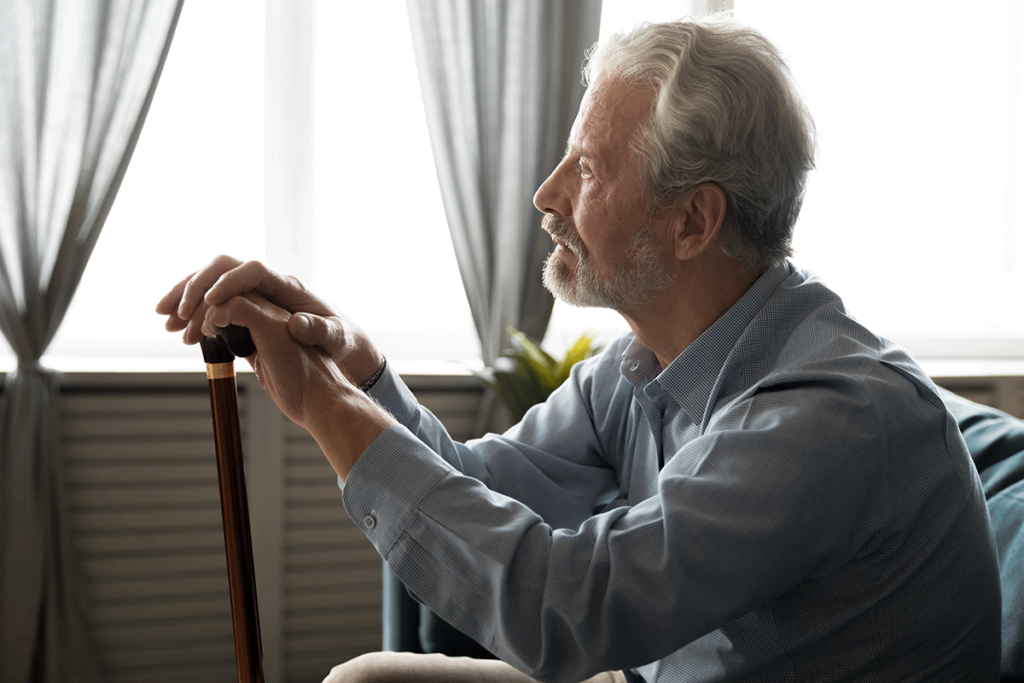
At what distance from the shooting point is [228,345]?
95 cm

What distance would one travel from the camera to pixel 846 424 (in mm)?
870

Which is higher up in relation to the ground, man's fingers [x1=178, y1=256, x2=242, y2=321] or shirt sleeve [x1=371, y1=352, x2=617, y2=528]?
man's fingers [x1=178, y1=256, x2=242, y2=321]

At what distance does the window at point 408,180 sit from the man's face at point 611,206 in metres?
1.35

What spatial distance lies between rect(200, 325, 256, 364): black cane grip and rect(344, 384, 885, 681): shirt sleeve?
0.74ft

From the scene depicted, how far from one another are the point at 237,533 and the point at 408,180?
2.08 meters

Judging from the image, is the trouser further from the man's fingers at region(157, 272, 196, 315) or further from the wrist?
the man's fingers at region(157, 272, 196, 315)

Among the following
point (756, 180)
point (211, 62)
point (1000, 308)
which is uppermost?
point (211, 62)

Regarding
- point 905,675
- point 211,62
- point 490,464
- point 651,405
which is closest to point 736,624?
point 905,675

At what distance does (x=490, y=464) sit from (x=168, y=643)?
5.24 feet

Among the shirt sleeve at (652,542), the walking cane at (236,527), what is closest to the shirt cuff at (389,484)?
the shirt sleeve at (652,542)

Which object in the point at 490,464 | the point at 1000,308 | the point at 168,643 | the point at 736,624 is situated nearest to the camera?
the point at 736,624

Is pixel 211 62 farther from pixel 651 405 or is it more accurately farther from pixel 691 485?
pixel 691 485

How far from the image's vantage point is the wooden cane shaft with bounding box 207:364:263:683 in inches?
34.7

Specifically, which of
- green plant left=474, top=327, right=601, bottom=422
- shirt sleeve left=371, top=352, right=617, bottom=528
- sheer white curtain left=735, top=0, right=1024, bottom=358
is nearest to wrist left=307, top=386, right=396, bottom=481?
shirt sleeve left=371, top=352, right=617, bottom=528
